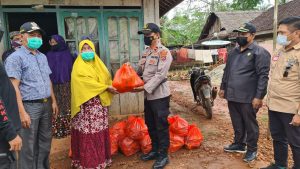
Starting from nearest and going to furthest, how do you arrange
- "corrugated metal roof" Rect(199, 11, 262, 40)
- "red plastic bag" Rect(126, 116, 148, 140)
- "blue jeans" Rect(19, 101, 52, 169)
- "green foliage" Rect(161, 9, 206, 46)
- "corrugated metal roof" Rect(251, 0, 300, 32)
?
"blue jeans" Rect(19, 101, 52, 169), "red plastic bag" Rect(126, 116, 148, 140), "corrugated metal roof" Rect(251, 0, 300, 32), "corrugated metal roof" Rect(199, 11, 262, 40), "green foliage" Rect(161, 9, 206, 46)

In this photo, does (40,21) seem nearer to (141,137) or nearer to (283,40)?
(141,137)

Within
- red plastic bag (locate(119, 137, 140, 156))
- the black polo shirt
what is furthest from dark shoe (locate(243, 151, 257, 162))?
red plastic bag (locate(119, 137, 140, 156))

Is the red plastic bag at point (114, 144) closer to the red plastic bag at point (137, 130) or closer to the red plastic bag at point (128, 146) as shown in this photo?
the red plastic bag at point (128, 146)

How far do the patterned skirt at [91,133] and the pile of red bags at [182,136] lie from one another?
1.15 m

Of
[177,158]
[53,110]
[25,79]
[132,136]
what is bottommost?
[177,158]

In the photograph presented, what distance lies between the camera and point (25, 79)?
2.98 metres

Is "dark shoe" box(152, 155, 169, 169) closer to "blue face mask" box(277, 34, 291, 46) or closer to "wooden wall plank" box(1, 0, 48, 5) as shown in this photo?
"blue face mask" box(277, 34, 291, 46)

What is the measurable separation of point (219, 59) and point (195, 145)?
45.8 ft

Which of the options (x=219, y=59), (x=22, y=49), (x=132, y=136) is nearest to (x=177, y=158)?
(x=132, y=136)

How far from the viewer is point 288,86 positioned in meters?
3.02

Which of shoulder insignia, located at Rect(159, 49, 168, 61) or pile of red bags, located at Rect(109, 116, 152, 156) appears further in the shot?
pile of red bags, located at Rect(109, 116, 152, 156)

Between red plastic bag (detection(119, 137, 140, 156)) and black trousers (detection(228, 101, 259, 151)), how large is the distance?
157cm

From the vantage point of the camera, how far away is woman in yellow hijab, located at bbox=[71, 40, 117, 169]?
10.8 ft

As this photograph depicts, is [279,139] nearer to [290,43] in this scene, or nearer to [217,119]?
[290,43]
